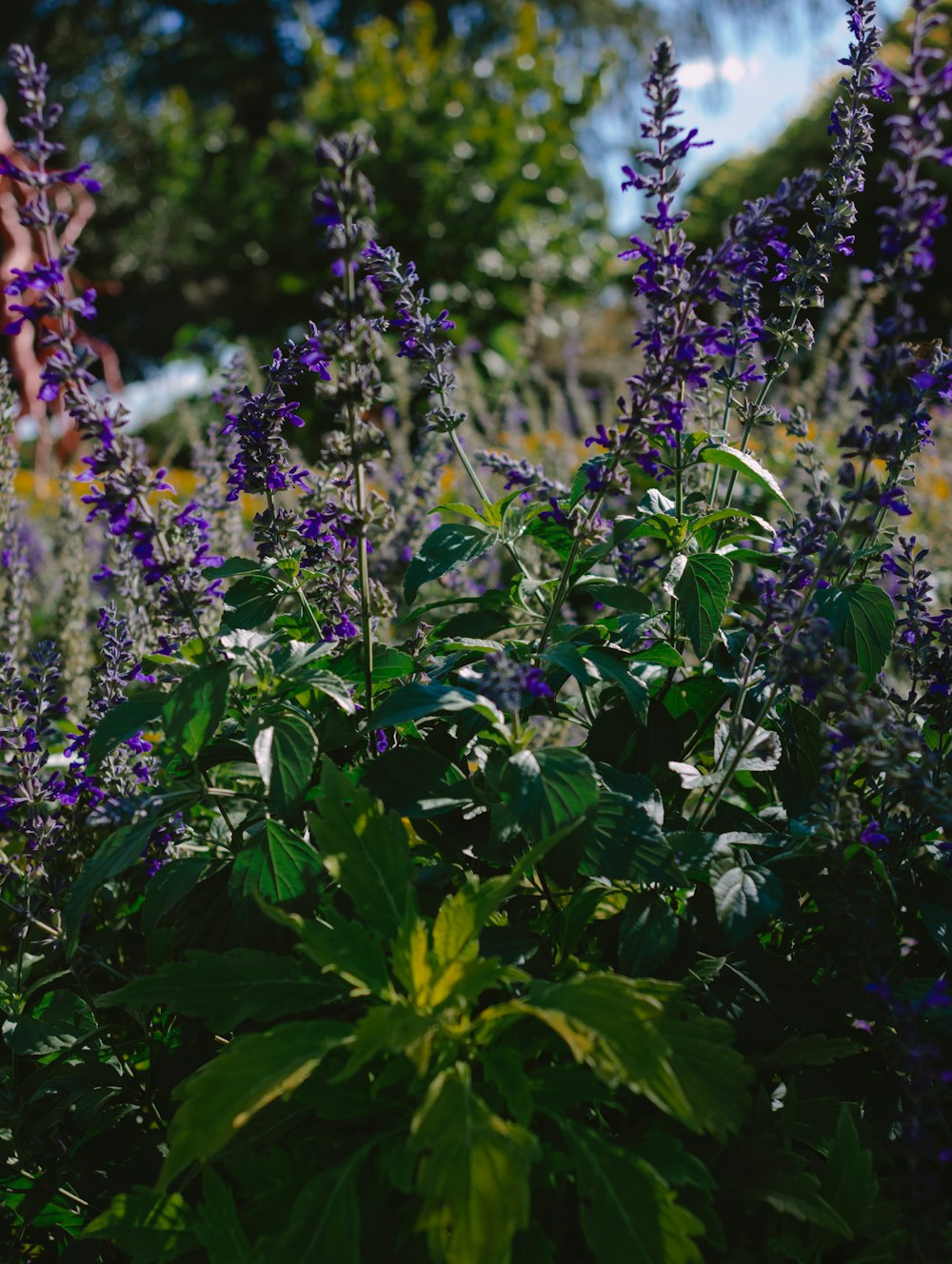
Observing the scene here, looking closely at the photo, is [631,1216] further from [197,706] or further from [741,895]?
[197,706]

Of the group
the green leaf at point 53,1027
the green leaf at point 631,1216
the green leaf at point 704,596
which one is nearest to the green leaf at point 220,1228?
the green leaf at point 631,1216

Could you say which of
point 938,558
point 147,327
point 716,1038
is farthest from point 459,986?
point 147,327

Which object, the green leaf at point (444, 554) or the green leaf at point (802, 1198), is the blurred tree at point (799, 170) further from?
the green leaf at point (802, 1198)

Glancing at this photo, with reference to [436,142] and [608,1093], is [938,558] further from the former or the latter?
[436,142]

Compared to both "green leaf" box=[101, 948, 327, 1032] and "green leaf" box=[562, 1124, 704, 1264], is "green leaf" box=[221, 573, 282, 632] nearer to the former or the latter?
"green leaf" box=[101, 948, 327, 1032]

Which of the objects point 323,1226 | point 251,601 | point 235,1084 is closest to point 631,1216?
point 323,1226

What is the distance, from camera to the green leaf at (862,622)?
5.54ft

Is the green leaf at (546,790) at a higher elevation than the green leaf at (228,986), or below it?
higher

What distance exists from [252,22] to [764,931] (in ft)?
83.8

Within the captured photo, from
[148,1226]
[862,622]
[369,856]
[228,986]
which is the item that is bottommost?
[148,1226]

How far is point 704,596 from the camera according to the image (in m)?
1.66

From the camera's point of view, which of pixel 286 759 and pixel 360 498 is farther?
pixel 360 498

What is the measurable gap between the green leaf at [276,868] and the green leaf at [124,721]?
23cm

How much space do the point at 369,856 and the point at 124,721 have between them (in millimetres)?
416
